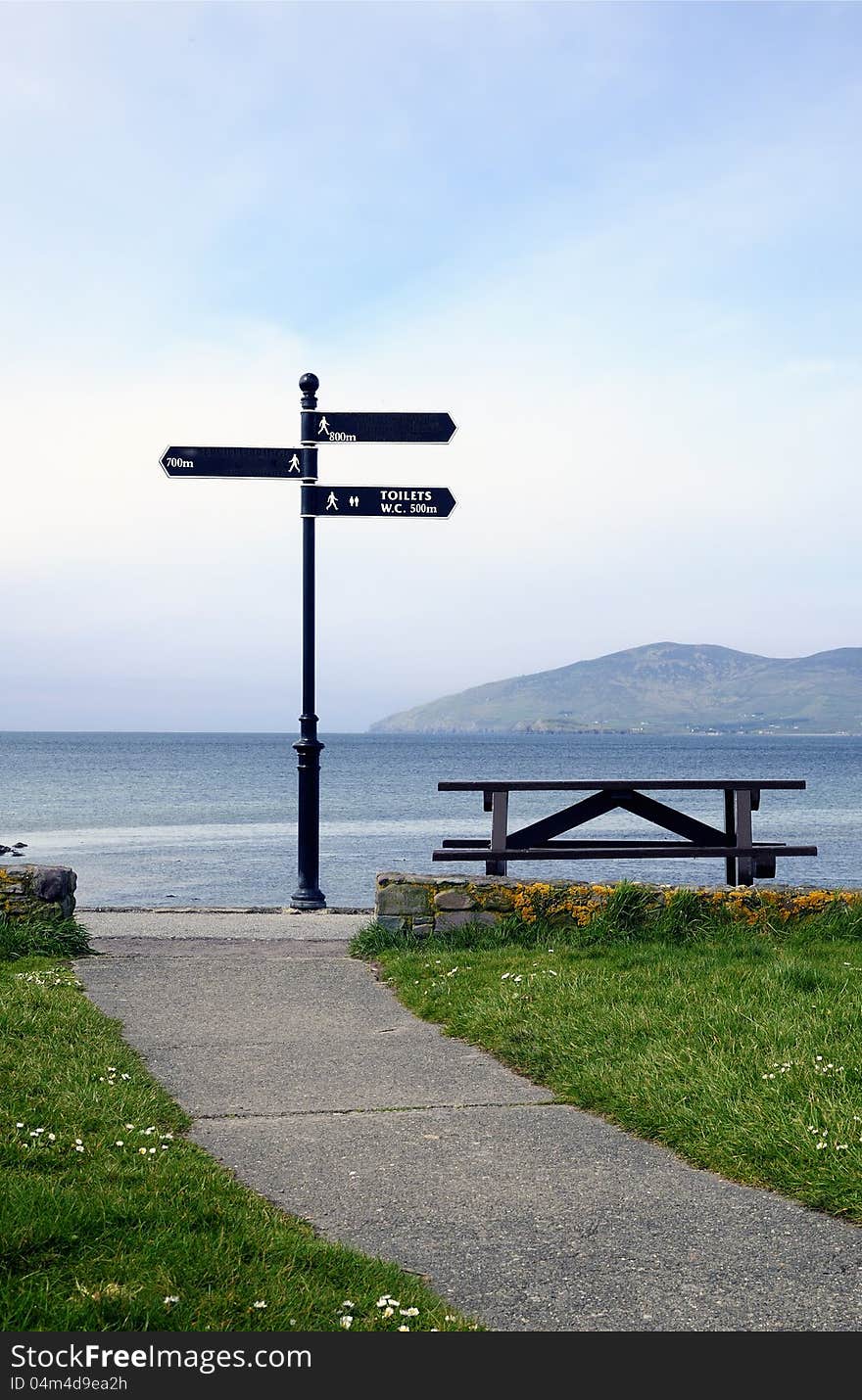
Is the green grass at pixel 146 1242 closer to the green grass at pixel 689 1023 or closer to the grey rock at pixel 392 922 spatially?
the green grass at pixel 689 1023

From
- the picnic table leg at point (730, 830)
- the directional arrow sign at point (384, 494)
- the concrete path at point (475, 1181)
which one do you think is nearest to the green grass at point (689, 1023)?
the concrete path at point (475, 1181)

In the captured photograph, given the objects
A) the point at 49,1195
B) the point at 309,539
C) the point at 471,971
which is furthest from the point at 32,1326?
the point at 309,539

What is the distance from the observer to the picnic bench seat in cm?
1030

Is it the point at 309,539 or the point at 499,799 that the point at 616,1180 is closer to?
the point at 499,799

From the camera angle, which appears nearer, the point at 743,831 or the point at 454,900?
the point at 454,900

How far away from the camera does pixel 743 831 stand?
417 inches

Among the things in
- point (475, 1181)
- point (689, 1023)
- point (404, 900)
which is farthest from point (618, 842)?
point (475, 1181)

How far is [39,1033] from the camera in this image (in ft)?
21.9

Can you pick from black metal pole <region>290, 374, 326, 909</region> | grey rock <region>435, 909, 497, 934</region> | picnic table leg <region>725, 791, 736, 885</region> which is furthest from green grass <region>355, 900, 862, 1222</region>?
black metal pole <region>290, 374, 326, 909</region>

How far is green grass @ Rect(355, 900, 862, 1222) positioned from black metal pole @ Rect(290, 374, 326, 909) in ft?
7.14

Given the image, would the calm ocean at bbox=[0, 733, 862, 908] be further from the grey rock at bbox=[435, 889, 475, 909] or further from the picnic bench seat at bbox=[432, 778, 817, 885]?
the grey rock at bbox=[435, 889, 475, 909]

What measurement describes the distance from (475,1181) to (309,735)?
742 centimetres

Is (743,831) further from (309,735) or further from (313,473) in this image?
(313,473)

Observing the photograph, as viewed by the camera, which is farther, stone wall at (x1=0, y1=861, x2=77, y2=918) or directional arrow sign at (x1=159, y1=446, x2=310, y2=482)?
directional arrow sign at (x1=159, y1=446, x2=310, y2=482)
